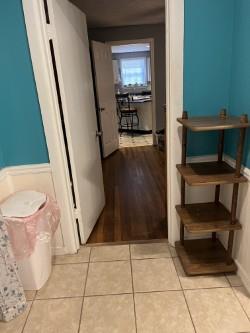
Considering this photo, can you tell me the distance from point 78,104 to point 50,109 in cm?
37

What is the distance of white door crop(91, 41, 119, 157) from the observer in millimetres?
4270

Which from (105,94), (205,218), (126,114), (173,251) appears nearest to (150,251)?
(173,251)

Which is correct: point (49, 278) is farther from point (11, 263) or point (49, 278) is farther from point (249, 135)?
point (249, 135)

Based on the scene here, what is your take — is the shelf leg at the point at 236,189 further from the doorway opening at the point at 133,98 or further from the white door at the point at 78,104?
the doorway opening at the point at 133,98

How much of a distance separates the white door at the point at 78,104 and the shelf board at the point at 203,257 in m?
0.91

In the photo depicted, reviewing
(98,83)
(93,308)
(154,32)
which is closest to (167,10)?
(93,308)

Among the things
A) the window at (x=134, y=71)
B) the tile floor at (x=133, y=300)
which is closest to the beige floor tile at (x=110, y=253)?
the tile floor at (x=133, y=300)

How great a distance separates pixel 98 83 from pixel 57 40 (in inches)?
103

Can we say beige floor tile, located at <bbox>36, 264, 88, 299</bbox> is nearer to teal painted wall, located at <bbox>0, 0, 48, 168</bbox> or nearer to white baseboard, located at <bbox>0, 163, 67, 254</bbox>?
white baseboard, located at <bbox>0, 163, 67, 254</bbox>

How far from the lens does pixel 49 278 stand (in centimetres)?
190

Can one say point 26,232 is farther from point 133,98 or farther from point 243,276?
point 133,98

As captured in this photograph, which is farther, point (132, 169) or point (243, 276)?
point (132, 169)

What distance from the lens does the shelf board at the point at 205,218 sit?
1.69 meters

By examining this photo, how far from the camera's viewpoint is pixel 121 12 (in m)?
3.75
